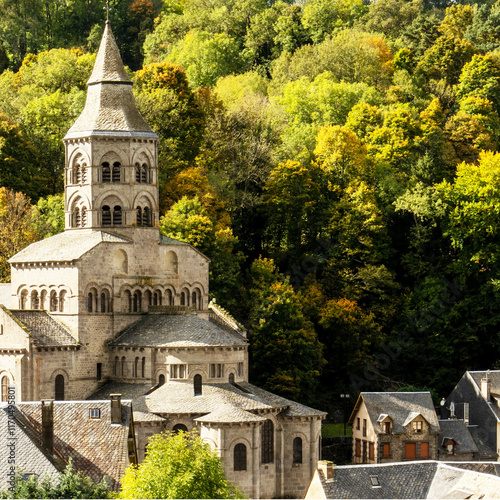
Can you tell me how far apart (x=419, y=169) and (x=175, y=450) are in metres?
52.6

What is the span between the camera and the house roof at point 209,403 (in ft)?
243

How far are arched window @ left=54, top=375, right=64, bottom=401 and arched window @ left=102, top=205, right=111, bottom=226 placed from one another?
1073 cm

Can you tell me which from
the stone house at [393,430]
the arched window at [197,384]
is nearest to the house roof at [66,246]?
the arched window at [197,384]

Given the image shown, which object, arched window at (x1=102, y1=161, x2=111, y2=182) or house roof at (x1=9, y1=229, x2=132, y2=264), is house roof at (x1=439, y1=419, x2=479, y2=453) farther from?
arched window at (x1=102, y1=161, x2=111, y2=182)

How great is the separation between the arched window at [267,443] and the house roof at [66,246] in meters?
14.4

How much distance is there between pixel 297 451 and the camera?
78438mm

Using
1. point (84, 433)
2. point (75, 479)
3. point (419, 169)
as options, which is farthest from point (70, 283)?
point (419, 169)

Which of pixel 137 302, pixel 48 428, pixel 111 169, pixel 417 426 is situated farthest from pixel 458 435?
pixel 48 428

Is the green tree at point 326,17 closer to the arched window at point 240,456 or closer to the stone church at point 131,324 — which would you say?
the stone church at point 131,324

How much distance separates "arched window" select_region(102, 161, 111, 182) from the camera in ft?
273

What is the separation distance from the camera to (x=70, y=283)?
79.4 meters

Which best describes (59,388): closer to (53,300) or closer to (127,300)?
(53,300)

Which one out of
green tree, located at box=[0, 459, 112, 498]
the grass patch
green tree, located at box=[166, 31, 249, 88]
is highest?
A: green tree, located at box=[166, 31, 249, 88]

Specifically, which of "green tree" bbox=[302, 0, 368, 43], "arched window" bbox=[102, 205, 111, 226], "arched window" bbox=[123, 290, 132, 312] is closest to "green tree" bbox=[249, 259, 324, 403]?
"arched window" bbox=[123, 290, 132, 312]
